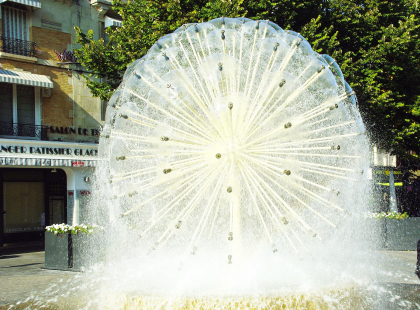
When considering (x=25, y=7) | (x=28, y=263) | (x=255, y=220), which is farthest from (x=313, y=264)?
(x=25, y=7)

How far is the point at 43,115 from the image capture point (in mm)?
18703

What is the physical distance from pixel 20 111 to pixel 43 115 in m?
0.91

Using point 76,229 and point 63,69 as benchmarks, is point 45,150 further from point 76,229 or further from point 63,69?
point 76,229

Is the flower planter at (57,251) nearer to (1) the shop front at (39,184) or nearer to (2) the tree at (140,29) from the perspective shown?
(1) the shop front at (39,184)

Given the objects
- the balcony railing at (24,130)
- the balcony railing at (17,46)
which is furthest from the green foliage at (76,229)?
the balcony railing at (17,46)

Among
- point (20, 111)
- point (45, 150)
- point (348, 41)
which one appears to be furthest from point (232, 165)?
point (20, 111)

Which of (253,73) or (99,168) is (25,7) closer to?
(99,168)

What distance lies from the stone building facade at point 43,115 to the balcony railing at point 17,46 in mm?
37

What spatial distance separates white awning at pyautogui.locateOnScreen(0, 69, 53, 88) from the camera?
16922mm

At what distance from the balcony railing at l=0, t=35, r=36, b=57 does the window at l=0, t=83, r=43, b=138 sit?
130 centimetres

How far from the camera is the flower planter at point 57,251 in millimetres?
12295

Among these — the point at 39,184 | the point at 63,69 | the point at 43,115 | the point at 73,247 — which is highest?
the point at 63,69

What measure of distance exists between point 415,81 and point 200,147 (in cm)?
1364

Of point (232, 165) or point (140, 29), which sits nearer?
point (232, 165)
